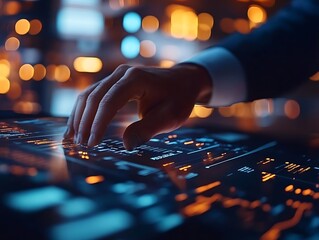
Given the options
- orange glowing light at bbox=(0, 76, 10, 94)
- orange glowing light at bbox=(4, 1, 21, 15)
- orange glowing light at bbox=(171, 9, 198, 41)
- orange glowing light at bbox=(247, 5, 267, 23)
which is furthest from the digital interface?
orange glowing light at bbox=(247, 5, 267, 23)

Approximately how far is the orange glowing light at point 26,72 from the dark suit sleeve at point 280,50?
6.92 ft

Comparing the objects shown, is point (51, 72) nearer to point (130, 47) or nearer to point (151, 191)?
point (130, 47)

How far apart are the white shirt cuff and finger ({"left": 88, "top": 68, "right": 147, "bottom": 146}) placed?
0.24m

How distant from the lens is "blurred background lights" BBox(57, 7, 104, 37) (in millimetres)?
2605

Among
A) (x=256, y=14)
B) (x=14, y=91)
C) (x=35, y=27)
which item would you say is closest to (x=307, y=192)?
(x=35, y=27)

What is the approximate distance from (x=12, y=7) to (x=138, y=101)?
247 cm

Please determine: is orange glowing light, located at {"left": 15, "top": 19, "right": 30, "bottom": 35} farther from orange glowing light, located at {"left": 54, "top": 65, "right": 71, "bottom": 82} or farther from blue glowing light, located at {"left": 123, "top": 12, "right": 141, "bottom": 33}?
blue glowing light, located at {"left": 123, "top": 12, "right": 141, "bottom": 33}

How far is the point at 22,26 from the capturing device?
8.74 ft

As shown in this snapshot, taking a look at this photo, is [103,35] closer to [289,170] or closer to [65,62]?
[65,62]

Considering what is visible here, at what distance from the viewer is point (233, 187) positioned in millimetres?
343

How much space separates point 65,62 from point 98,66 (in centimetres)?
37

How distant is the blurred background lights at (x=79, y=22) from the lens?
2.61m

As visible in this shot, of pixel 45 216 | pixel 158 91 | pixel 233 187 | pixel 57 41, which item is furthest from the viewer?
pixel 57 41

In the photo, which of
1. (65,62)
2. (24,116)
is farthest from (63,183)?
(65,62)
